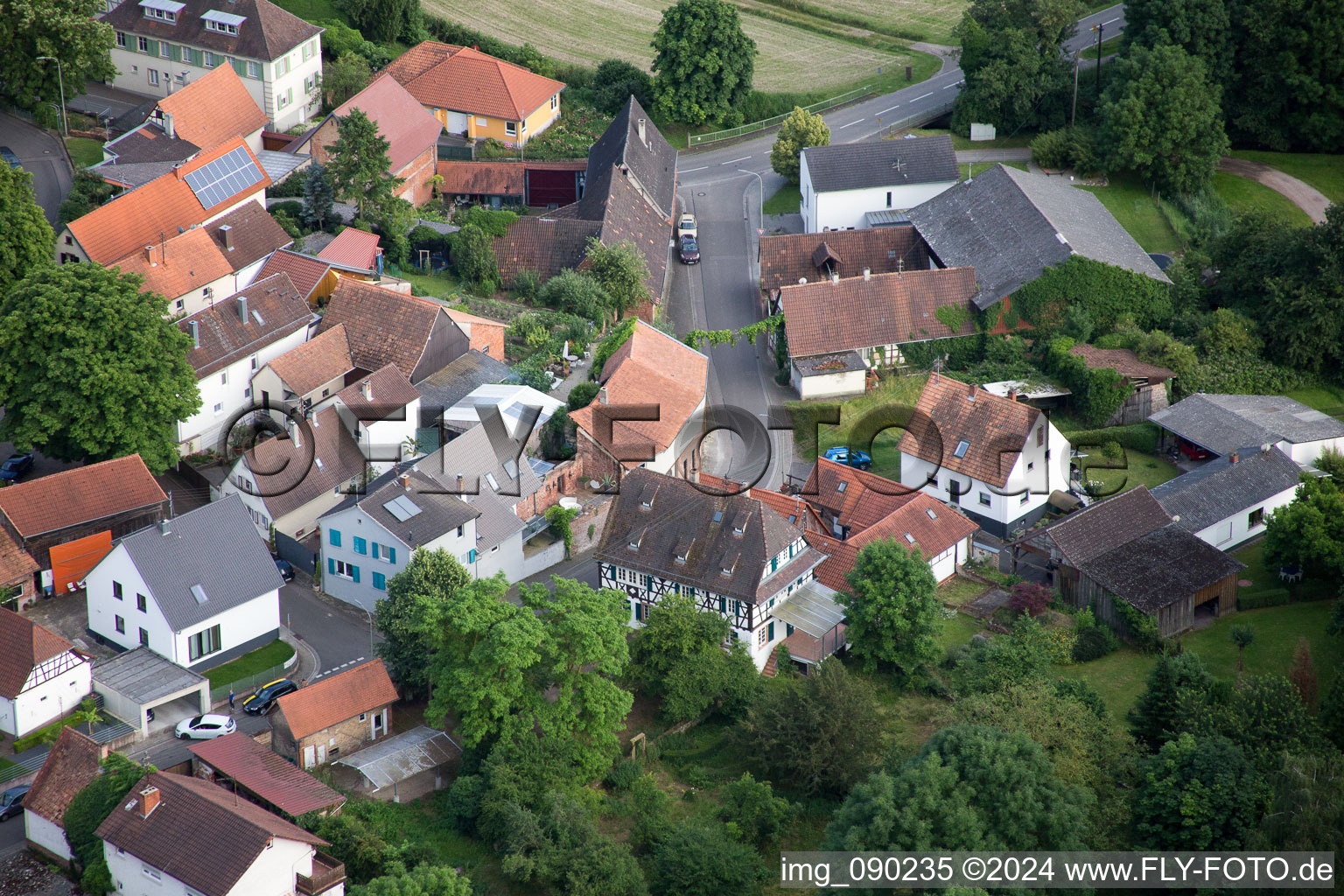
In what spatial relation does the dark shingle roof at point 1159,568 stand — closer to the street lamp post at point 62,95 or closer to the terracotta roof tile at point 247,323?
the terracotta roof tile at point 247,323

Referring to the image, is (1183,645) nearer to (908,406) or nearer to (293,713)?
(908,406)

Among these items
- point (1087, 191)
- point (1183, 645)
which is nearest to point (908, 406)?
point (1183, 645)

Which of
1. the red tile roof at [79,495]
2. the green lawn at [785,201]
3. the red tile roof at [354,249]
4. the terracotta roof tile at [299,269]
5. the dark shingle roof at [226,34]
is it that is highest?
the dark shingle roof at [226,34]

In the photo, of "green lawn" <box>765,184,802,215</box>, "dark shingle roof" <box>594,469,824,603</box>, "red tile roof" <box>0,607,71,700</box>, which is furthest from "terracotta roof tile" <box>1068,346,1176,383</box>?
"red tile roof" <box>0,607,71,700</box>

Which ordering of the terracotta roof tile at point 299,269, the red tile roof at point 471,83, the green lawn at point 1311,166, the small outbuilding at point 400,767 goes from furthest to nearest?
the red tile roof at point 471,83, the green lawn at point 1311,166, the terracotta roof tile at point 299,269, the small outbuilding at point 400,767

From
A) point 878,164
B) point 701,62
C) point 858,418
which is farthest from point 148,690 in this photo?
point 701,62

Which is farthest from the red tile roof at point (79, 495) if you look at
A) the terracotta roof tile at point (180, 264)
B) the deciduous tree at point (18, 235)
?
the terracotta roof tile at point (180, 264)

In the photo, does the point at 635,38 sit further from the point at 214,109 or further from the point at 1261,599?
the point at 1261,599

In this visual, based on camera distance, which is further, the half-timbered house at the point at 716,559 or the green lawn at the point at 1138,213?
the green lawn at the point at 1138,213
